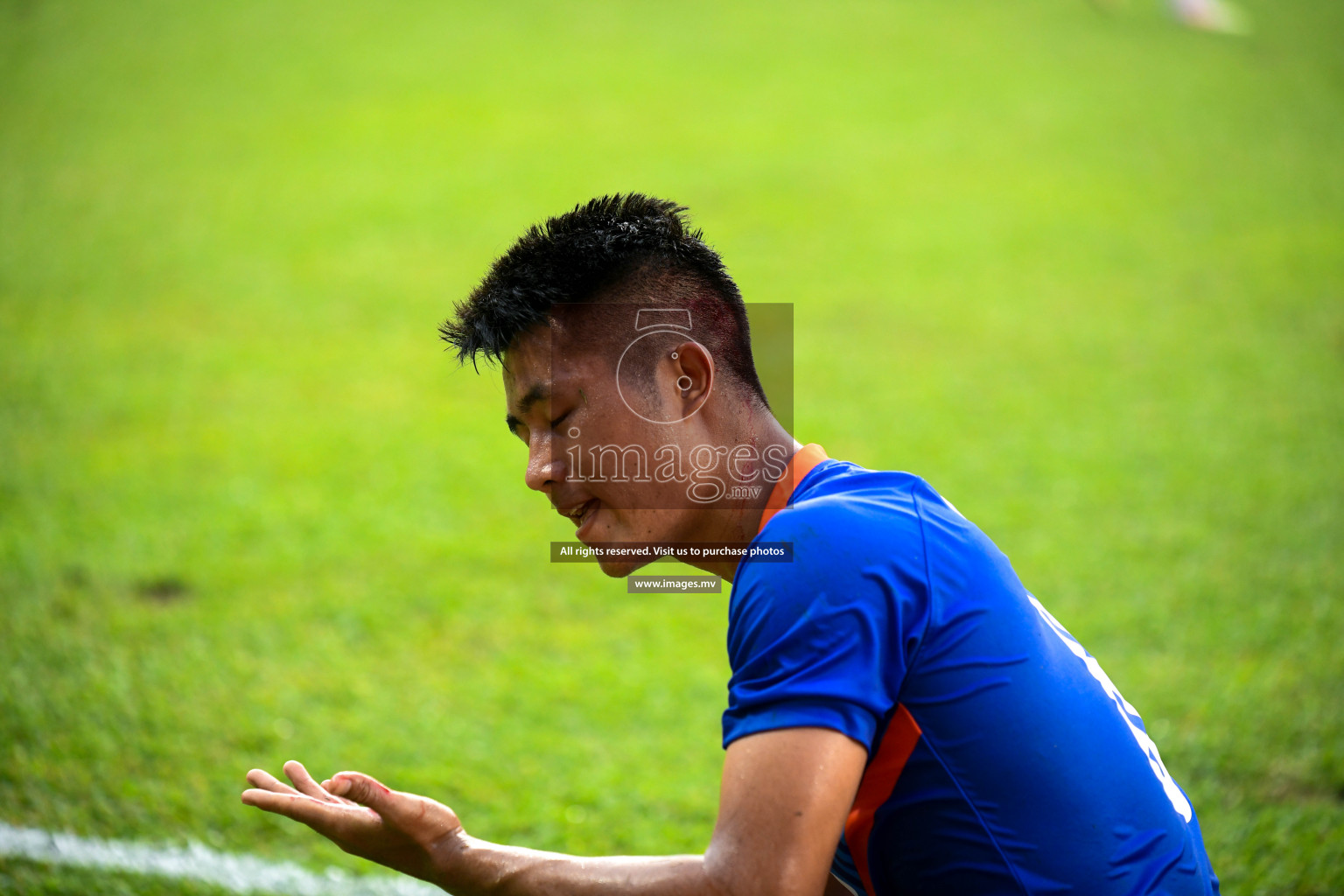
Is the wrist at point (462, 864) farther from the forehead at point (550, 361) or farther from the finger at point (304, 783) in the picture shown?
the forehead at point (550, 361)

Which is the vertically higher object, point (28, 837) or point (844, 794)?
point (844, 794)

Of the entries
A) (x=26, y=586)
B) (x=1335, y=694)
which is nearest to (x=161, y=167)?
(x=26, y=586)

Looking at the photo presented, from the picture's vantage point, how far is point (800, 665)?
1472 millimetres

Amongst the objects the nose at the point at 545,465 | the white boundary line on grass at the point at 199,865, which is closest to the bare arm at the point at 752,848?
the nose at the point at 545,465

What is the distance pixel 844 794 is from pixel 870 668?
0.17 meters

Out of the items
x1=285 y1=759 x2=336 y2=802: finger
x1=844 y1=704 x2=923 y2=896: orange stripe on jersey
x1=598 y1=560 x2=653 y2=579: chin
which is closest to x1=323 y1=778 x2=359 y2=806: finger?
x1=285 y1=759 x2=336 y2=802: finger

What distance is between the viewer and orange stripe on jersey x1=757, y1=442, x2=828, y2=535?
1.90 m

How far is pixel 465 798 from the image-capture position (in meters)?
3.87

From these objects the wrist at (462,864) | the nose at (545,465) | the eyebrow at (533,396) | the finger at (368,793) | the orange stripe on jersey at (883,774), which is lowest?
the wrist at (462,864)

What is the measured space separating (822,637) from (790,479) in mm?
476

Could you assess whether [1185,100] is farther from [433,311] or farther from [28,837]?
[28,837]

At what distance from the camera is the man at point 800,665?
1452mm

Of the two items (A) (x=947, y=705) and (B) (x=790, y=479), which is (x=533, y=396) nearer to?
(B) (x=790, y=479)

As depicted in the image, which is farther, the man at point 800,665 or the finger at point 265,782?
the finger at point 265,782
